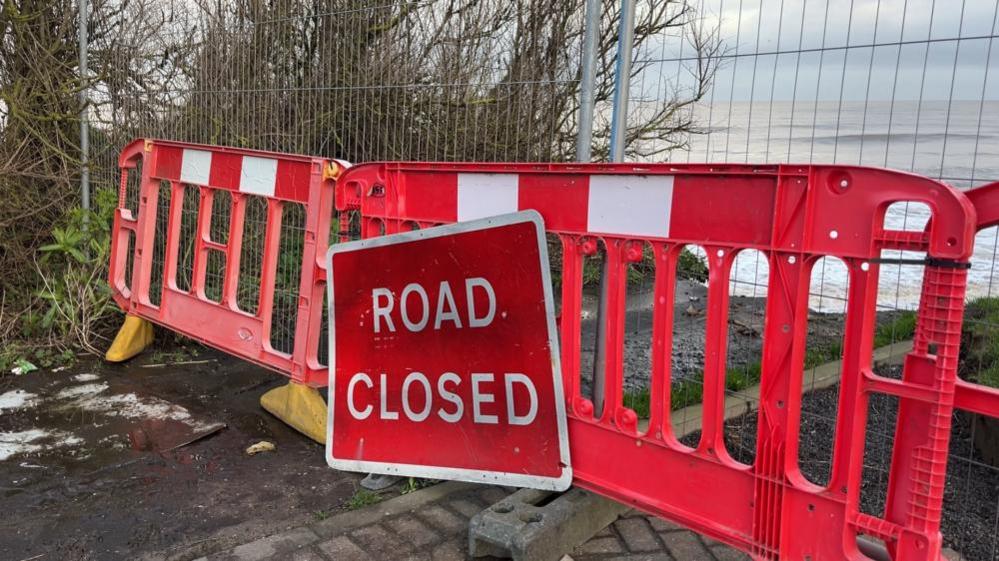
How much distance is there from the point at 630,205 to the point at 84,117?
6500 mm

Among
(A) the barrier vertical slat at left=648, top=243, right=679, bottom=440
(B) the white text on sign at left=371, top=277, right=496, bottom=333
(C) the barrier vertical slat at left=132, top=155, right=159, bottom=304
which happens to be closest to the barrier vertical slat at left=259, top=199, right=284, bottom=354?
(B) the white text on sign at left=371, top=277, right=496, bottom=333

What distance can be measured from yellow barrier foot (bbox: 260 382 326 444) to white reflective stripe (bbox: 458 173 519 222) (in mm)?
1603

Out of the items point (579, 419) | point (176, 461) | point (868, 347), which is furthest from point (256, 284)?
point (868, 347)

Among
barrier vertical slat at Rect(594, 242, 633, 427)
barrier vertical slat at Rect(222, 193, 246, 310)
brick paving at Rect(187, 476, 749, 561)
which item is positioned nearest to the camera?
barrier vertical slat at Rect(594, 242, 633, 427)

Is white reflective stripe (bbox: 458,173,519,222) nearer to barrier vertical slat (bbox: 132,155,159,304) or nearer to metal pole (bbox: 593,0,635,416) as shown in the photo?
metal pole (bbox: 593,0,635,416)

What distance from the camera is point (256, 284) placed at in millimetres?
6207

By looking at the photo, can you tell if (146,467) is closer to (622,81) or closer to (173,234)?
(173,234)

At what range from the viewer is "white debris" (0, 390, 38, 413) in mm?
4829

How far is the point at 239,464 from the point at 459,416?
4.69 ft

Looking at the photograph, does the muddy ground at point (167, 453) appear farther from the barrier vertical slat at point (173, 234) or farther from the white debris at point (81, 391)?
the barrier vertical slat at point (173, 234)

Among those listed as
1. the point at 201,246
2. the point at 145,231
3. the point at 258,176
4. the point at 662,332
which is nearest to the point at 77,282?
the point at 145,231

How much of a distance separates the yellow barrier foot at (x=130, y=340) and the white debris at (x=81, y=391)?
0.43 meters

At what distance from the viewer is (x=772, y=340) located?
241 cm

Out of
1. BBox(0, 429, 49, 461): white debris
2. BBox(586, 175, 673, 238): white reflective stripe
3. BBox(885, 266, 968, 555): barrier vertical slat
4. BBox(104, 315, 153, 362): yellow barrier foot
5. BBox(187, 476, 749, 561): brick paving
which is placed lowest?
BBox(0, 429, 49, 461): white debris
